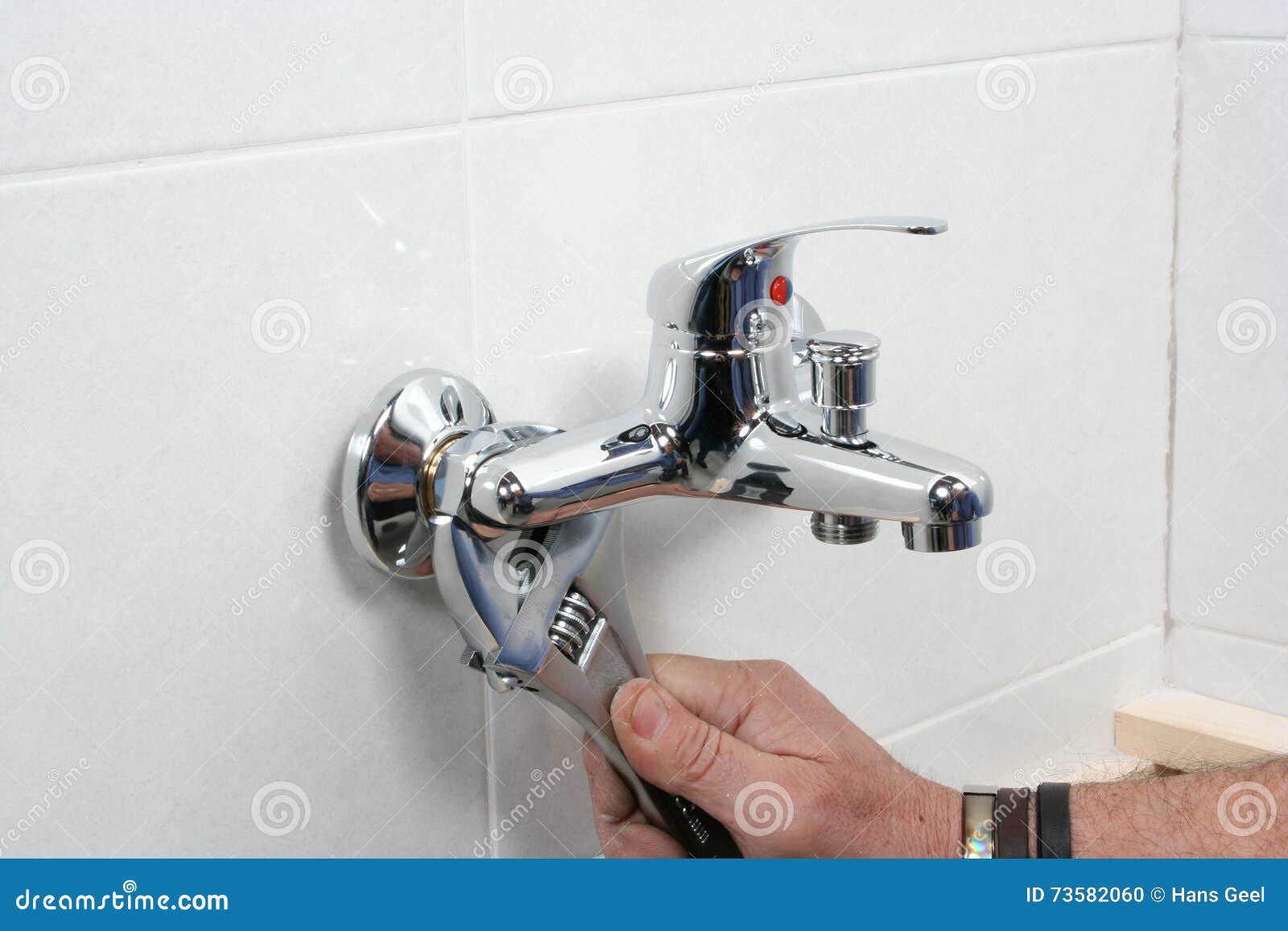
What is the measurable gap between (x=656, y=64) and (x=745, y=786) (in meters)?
0.29

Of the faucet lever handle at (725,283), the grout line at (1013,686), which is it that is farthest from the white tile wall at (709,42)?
the grout line at (1013,686)

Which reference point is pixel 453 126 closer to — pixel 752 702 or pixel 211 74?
pixel 211 74

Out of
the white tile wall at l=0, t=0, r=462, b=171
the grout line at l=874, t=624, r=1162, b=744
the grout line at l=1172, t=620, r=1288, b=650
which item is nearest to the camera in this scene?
the white tile wall at l=0, t=0, r=462, b=171

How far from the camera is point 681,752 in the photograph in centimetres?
52

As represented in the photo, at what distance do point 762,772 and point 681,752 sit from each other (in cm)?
4

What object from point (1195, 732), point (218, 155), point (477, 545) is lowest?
point (1195, 732)

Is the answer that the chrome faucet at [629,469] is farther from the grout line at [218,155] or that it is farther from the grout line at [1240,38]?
the grout line at [1240,38]

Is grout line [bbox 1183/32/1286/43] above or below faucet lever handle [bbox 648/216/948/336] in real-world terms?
above

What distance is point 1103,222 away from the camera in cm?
78

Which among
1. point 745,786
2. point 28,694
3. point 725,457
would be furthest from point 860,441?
point 28,694

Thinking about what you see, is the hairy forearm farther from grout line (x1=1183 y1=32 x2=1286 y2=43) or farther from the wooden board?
grout line (x1=1183 y1=32 x2=1286 y2=43)

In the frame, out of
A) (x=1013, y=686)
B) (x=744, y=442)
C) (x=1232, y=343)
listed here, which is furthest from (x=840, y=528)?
Result: (x=1232, y=343)

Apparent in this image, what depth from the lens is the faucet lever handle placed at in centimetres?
44

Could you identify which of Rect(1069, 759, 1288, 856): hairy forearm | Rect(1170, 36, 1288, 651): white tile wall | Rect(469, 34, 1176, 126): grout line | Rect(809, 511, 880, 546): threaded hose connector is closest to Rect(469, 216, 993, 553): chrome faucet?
Rect(809, 511, 880, 546): threaded hose connector
